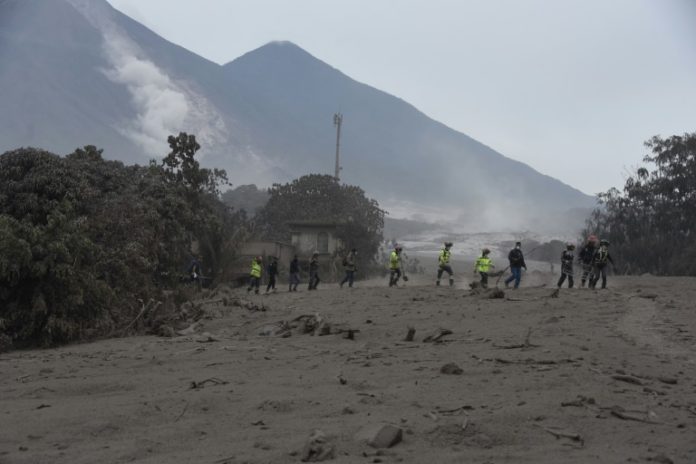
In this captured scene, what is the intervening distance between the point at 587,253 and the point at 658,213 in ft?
101

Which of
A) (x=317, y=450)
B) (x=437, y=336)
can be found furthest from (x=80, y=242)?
(x=317, y=450)

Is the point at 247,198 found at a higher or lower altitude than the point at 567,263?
higher

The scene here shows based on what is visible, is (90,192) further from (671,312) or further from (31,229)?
(671,312)

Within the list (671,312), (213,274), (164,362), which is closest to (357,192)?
(213,274)

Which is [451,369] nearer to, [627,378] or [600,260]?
[627,378]

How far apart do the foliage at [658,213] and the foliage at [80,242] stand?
30.6m

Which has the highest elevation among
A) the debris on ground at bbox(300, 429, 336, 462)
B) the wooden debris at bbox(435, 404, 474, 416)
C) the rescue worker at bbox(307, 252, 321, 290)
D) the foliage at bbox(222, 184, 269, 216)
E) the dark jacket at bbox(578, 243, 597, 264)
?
the foliage at bbox(222, 184, 269, 216)

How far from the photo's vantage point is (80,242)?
14.2 metres

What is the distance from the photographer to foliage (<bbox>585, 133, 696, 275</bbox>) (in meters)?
47.0

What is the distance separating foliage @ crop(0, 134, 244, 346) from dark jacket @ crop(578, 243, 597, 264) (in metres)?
11.4

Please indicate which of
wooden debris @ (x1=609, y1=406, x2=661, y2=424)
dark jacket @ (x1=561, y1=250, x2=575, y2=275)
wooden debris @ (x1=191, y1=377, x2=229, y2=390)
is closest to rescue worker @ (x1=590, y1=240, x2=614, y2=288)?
dark jacket @ (x1=561, y1=250, x2=575, y2=275)

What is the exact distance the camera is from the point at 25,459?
5.20 m

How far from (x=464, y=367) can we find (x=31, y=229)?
928 cm

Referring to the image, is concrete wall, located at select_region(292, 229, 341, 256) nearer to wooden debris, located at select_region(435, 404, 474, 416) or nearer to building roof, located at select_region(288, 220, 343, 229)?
building roof, located at select_region(288, 220, 343, 229)
